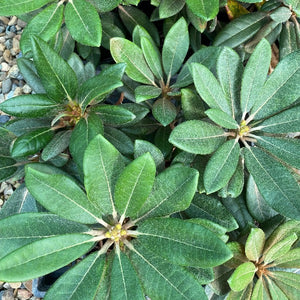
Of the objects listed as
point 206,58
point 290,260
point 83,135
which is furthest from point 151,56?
point 290,260

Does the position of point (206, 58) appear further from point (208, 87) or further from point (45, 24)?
point (45, 24)

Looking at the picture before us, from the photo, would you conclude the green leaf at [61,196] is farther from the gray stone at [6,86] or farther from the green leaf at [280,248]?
the gray stone at [6,86]

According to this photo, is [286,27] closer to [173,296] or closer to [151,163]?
[151,163]

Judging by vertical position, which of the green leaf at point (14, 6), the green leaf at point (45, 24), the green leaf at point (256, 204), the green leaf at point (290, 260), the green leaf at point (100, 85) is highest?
the green leaf at point (14, 6)

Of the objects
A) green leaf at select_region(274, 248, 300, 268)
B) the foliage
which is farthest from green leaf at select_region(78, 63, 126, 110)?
green leaf at select_region(274, 248, 300, 268)

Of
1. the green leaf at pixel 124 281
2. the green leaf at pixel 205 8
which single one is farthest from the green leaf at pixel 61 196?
the green leaf at pixel 205 8

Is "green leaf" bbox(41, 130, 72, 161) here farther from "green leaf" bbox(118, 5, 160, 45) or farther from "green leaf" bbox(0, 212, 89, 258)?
"green leaf" bbox(118, 5, 160, 45)

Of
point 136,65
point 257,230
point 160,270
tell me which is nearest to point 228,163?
point 257,230
